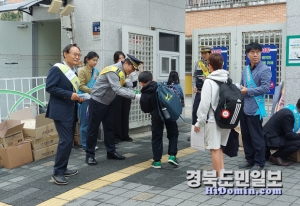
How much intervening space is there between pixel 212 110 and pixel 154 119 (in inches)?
45.9

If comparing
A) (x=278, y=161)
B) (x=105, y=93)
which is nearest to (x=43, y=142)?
(x=105, y=93)

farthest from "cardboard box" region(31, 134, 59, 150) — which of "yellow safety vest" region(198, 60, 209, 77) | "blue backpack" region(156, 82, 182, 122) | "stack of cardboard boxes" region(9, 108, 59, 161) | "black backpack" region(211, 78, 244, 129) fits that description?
"black backpack" region(211, 78, 244, 129)

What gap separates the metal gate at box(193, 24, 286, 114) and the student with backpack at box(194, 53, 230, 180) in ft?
7.71

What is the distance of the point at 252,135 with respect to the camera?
552 cm

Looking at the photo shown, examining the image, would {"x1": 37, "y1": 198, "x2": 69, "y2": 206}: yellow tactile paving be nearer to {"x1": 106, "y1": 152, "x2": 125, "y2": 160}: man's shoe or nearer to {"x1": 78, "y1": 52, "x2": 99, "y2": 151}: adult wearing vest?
{"x1": 106, "y1": 152, "x2": 125, "y2": 160}: man's shoe

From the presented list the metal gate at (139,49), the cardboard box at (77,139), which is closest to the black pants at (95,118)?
the cardboard box at (77,139)

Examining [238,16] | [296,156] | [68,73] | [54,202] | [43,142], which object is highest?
[238,16]

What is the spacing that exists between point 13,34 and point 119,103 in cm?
282

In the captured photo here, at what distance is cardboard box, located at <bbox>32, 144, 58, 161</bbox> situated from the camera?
6.31m

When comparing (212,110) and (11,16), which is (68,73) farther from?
(11,16)

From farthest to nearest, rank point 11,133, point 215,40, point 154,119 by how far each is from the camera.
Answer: point 215,40, point 11,133, point 154,119

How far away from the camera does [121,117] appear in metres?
7.82

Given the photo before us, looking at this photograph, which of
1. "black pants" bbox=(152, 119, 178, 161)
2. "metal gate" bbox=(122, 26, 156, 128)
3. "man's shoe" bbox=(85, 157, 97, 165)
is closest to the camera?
"black pants" bbox=(152, 119, 178, 161)

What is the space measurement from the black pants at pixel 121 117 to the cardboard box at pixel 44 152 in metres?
1.46
